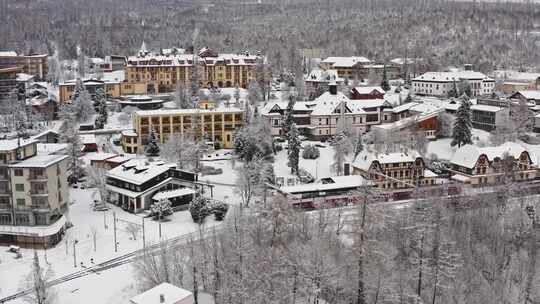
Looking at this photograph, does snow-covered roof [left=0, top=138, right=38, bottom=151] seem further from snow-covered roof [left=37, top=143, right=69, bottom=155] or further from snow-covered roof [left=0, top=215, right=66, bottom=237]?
snow-covered roof [left=37, top=143, right=69, bottom=155]

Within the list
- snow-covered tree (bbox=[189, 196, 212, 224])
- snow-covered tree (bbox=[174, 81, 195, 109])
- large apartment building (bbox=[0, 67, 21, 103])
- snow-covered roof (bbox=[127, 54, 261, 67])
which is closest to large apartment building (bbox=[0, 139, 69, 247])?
snow-covered tree (bbox=[189, 196, 212, 224])

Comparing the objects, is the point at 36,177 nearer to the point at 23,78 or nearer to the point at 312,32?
the point at 23,78

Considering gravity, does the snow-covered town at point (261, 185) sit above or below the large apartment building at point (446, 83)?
below

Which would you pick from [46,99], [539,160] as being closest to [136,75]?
[46,99]

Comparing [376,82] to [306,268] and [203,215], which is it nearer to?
[203,215]

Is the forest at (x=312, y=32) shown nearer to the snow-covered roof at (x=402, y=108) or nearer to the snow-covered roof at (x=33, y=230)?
the snow-covered roof at (x=402, y=108)

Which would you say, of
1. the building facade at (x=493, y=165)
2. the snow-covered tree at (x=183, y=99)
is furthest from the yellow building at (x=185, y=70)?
the building facade at (x=493, y=165)
